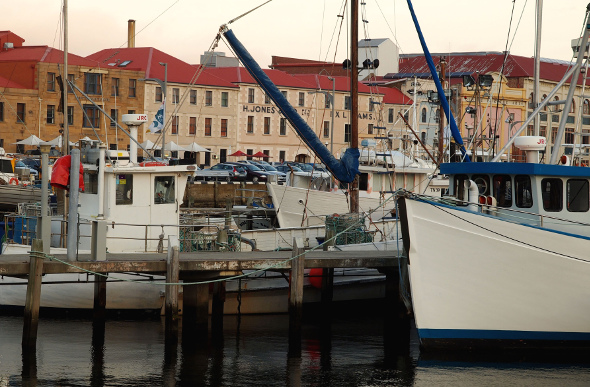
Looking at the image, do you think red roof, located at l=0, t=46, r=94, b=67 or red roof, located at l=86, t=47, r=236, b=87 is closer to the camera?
red roof, located at l=0, t=46, r=94, b=67

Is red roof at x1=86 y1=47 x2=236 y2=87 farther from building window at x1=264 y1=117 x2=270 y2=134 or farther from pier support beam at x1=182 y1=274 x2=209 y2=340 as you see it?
pier support beam at x1=182 y1=274 x2=209 y2=340

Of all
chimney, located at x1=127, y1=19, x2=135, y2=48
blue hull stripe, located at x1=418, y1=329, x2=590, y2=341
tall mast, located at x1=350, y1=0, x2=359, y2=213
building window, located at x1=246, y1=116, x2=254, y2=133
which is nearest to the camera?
blue hull stripe, located at x1=418, y1=329, x2=590, y2=341

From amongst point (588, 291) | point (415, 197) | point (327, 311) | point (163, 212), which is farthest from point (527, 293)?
point (163, 212)

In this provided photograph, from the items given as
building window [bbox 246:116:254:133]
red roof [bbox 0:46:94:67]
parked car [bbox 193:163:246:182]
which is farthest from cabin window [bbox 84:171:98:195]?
building window [bbox 246:116:254:133]

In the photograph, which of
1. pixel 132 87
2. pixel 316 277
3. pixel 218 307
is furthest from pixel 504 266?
pixel 132 87

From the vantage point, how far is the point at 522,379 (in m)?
16.5

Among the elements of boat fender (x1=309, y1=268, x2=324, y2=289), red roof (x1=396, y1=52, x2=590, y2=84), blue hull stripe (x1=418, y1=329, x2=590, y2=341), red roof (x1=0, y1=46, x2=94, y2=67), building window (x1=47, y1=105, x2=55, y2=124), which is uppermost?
red roof (x1=396, y1=52, x2=590, y2=84)

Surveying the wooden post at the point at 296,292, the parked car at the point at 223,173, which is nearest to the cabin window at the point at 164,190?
the wooden post at the point at 296,292

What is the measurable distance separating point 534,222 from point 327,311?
6.33 metres

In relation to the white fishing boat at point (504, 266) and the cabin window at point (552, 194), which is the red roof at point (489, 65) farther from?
the white fishing boat at point (504, 266)

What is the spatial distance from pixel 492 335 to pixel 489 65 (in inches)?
2870

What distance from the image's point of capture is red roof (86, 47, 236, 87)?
6862cm

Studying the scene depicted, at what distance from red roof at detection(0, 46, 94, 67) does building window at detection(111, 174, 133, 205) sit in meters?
44.8

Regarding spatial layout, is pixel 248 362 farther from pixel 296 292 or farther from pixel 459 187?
pixel 459 187
